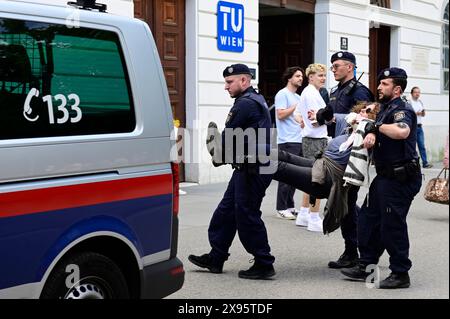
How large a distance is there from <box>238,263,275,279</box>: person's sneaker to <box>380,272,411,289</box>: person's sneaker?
0.96 meters

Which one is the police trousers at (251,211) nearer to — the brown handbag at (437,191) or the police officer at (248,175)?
the police officer at (248,175)

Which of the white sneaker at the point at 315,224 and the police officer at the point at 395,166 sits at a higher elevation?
the police officer at the point at 395,166

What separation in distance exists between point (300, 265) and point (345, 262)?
44 cm

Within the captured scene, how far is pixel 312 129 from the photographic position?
360 inches

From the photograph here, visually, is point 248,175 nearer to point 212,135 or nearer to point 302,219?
point 212,135

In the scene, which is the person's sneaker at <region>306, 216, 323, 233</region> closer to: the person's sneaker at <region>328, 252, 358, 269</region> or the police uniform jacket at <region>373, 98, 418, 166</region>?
the person's sneaker at <region>328, 252, 358, 269</region>

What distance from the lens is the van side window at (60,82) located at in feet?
12.7

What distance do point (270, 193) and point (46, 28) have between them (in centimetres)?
913

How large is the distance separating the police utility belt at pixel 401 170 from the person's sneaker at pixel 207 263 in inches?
68.4

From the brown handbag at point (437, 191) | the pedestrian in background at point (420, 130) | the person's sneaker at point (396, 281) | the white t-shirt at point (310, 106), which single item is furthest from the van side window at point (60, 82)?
the pedestrian in background at point (420, 130)

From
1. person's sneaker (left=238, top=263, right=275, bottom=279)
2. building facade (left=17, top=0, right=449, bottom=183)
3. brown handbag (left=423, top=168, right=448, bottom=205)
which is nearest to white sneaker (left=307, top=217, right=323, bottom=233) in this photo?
brown handbag (left=423, top=168, right=448, bottom=205)

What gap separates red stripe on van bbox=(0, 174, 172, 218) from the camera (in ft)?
12.3

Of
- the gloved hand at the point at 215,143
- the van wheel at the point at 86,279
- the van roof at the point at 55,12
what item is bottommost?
the van wheel at the point at 86,279

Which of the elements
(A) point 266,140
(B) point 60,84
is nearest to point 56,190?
(B) point 60,84
